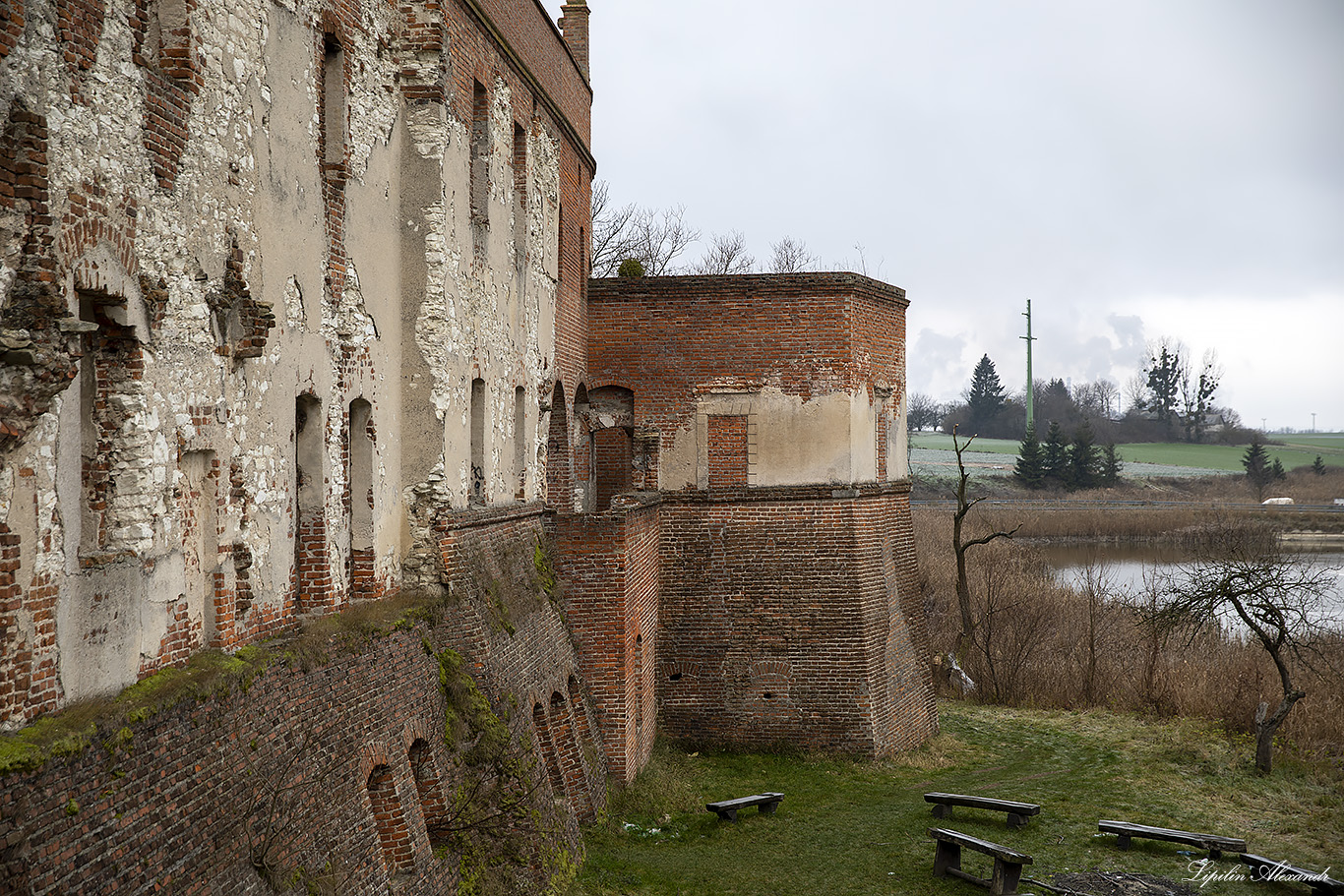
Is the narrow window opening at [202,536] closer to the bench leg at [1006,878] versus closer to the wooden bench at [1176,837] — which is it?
the bench leg at [1006,878]

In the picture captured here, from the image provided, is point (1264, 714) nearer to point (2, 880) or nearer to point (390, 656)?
point (390, 656)

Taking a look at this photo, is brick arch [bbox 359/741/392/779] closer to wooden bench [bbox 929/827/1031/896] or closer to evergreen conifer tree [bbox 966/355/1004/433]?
wooden bench [bbox 929/827/1031/896]

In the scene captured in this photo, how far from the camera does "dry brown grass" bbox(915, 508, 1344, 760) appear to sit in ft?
65.9

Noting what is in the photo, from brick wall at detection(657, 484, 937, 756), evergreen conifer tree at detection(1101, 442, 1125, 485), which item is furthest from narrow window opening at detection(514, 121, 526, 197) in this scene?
evergreen conifer tree at detection(1101, 442, 1125, 485)

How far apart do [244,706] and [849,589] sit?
12.4m

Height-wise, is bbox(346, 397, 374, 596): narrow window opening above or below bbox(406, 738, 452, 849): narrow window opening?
above

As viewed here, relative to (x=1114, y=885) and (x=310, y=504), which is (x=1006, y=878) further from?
(x=310, y=504)

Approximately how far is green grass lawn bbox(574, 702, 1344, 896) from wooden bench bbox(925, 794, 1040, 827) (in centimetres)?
17

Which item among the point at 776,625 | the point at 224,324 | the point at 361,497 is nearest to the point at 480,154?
the point at 361,497

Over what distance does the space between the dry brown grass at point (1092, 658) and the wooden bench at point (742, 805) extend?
8.75 meters

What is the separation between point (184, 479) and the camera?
6625 mm

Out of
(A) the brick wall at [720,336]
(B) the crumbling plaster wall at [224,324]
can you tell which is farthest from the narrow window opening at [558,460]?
(B) the crumbling plaster wall at [224,324]

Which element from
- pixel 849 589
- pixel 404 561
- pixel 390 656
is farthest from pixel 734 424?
pixel 390 656

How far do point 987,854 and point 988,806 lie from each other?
213 centimetres
